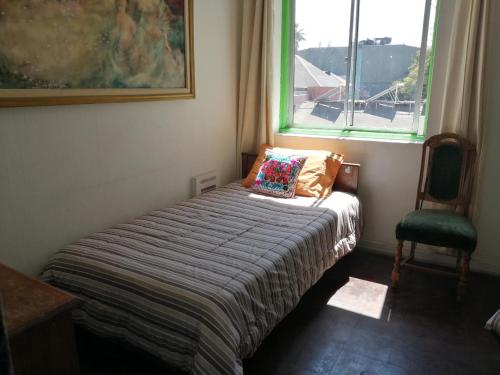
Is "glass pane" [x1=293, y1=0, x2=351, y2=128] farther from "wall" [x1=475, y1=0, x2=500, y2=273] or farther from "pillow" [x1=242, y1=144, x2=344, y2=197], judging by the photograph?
"wall" [x1=475, y1=0, x2=500, y2=273]

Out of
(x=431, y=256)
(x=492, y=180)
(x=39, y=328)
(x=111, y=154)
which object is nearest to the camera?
(x=39, y=328)

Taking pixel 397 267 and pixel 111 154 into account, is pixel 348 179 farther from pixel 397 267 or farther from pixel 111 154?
pixel 111 154

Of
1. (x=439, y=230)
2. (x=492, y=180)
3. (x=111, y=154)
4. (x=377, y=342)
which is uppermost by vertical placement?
(x=111, y=154)

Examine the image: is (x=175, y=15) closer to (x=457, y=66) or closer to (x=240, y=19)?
(x=240, y=19)

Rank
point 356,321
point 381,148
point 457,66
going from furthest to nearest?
1. point 381,148
2. point 457,66
3. point 356,321

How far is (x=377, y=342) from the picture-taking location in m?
2.21

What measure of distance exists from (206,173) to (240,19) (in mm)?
1394

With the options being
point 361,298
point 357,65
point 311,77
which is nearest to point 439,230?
point 361,298

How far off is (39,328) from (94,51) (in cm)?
161

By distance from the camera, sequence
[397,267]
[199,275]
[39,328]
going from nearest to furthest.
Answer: [39,328] < [199,275] < [397,267]

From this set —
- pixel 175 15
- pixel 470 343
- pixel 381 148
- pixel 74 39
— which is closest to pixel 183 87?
pixel 175 15

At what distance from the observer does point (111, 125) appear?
249cm

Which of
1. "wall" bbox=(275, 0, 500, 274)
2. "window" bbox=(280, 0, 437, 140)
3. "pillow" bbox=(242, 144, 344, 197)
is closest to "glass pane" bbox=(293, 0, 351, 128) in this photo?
"window" bbox=(280, 0, 437, 140)

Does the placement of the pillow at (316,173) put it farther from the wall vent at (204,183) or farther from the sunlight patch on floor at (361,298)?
the sunlight patch on floor at (361,298)
